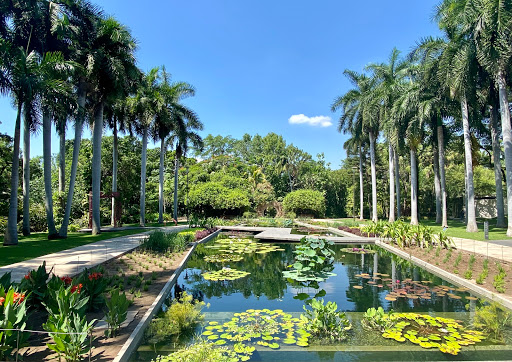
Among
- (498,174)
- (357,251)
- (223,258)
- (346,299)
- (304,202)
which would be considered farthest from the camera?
(304,202)

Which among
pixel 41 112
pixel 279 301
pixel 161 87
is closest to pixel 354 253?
pixel 279 301

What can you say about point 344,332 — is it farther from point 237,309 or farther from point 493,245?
point 493,245

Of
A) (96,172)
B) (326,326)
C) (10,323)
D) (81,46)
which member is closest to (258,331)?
(326,326)

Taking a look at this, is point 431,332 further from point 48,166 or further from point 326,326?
point 48,166

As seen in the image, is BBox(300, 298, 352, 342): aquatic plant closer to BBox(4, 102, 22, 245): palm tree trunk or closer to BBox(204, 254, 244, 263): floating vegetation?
BBox(204, 254, 244, 263): floating vegetation

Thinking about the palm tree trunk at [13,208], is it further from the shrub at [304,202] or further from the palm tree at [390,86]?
the shrub at [304,202]

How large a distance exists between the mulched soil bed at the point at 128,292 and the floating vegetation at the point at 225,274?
3.84 ft

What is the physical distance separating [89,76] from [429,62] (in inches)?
877

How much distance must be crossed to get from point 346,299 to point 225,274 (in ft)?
13.5

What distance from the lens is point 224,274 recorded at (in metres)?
9.98

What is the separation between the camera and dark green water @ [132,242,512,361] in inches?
183

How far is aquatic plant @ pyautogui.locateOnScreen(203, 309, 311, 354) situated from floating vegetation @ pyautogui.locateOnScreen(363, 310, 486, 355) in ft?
4.53

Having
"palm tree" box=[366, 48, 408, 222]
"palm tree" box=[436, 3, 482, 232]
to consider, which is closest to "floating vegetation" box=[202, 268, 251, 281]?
"palm tree" box=[436, 3, 482, 232]

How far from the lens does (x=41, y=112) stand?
45.8 feet
